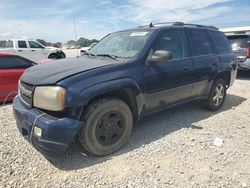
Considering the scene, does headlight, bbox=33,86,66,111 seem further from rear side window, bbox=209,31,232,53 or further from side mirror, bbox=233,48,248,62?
side mirror, bbox=233,48,248,62

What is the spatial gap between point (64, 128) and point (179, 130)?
7.50 feet

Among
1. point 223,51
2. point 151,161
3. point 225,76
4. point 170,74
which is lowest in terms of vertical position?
point 151,161

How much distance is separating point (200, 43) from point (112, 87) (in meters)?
2.61

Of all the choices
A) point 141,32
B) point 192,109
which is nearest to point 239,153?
point 192,109

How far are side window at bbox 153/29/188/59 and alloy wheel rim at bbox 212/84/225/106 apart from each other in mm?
1538

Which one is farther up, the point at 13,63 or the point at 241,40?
the point at 241,40

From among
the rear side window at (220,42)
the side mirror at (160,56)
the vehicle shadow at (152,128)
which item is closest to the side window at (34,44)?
the vehicle shadow at (152,128)

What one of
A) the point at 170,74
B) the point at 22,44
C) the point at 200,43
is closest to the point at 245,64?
the point at 200,43

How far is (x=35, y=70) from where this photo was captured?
361 cm

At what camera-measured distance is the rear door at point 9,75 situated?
19.7ft

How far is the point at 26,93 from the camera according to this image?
11.0ft

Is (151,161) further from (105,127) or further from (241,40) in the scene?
(241,40)

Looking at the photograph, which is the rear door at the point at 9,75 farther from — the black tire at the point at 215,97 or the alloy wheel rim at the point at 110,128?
the black tire at the point at 215,97

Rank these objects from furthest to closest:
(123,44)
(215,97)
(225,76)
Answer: (225,76) → (215,97) → (123,44)
